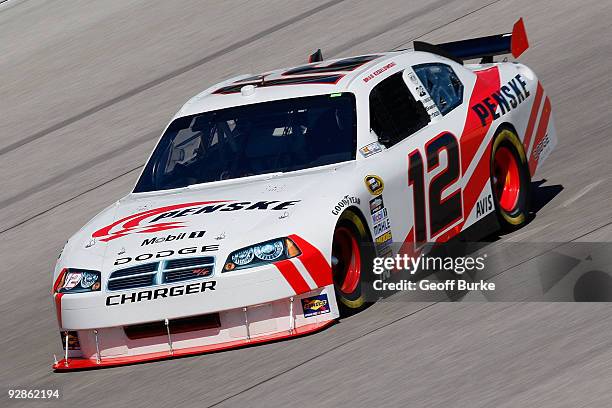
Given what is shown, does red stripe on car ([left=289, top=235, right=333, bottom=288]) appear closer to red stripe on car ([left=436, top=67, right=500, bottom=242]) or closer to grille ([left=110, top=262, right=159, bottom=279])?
grille ([left=110, top=262, right=159, bottom=279])

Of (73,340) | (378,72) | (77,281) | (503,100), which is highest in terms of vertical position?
(378,72)

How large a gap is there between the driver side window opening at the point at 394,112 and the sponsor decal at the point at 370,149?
0.23ft

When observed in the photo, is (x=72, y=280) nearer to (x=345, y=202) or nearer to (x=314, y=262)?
(x=314, y=262)

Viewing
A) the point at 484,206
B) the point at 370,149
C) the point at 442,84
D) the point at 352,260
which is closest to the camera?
the point at 352,260

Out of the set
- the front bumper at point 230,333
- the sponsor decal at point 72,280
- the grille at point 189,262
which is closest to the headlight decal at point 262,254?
the grille at point 189,262

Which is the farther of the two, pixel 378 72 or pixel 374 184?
pixel 378 72

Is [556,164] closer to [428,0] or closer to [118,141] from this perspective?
[118,141]

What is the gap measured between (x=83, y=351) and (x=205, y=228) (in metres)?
1.00

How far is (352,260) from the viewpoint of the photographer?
7.95 metres

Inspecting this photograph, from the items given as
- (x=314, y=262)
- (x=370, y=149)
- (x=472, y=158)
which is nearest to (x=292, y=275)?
(x=314, y=262)

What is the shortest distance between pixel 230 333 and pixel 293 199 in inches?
36.1

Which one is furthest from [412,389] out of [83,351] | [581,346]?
[83,351]

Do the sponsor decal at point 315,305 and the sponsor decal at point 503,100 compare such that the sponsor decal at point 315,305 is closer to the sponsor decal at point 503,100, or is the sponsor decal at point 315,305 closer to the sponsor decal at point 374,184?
the sponsor decal at point 374,184

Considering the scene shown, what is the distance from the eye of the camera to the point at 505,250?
29.5ft
